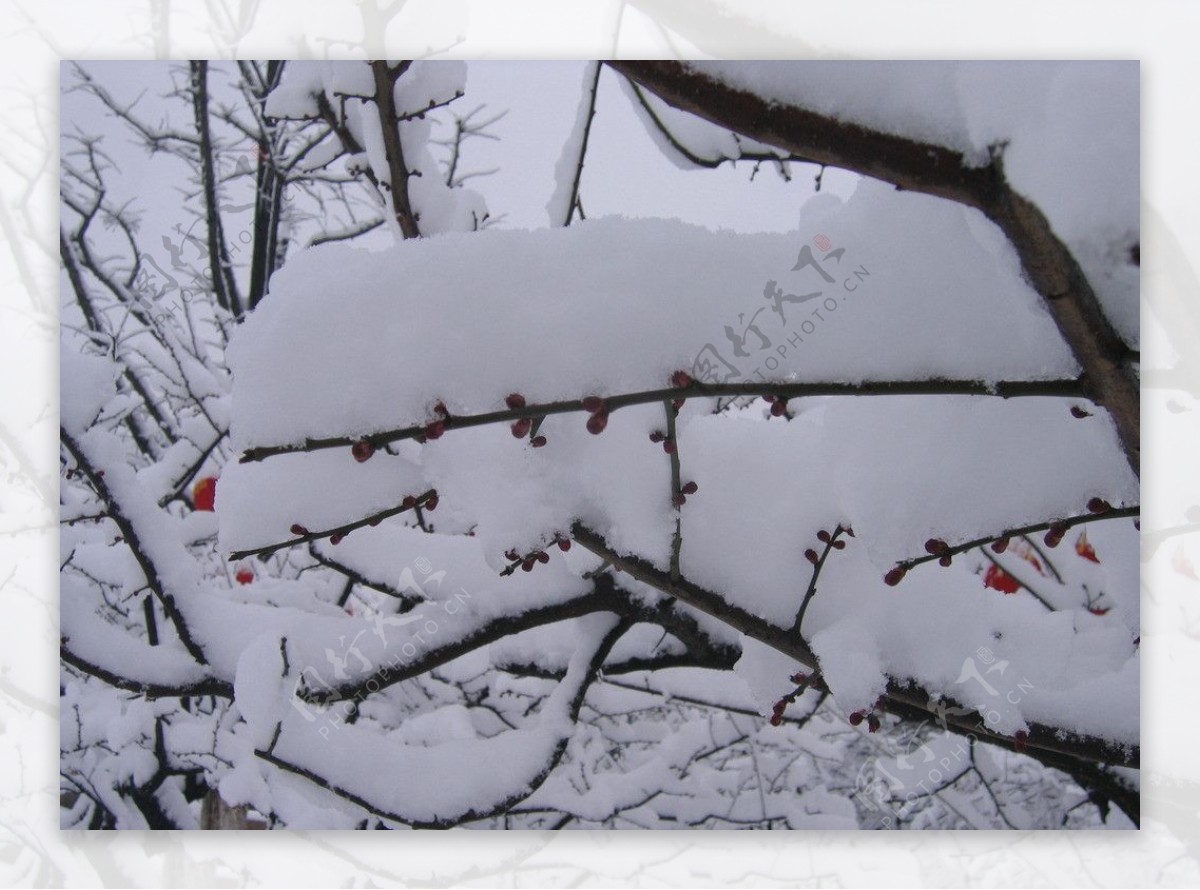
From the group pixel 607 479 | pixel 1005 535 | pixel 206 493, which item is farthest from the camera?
pixel 206 493

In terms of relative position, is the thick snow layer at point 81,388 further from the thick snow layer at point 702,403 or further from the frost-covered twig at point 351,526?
the frost-covered twig at point 351,526

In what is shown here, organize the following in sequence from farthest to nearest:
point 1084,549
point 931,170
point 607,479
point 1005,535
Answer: point 1084,549 → point 607,479 → point 1005,535 → point 931,170

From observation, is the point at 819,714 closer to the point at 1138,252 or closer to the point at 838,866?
the point at 838,866

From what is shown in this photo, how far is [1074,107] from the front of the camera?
0.51 metres

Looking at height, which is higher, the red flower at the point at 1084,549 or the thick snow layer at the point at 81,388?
the thick snow layer at the point at 81,388

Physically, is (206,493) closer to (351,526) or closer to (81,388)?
(81,388)

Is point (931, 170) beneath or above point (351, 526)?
above

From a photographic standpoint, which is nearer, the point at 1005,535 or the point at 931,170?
the point at 931,170

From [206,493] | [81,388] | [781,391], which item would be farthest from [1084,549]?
[206,493]

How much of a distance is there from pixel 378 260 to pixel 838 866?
39.9 inches

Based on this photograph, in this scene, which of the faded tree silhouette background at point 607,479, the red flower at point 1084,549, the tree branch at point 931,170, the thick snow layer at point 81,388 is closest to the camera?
the tree branch at point 931,170

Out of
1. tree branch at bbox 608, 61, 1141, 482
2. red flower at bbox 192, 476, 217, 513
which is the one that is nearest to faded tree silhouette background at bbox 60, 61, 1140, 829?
tree branch at bbox 608, 61, 1141, 482

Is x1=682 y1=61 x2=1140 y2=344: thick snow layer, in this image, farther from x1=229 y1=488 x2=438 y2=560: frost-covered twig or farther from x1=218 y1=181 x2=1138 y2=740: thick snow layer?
x1=229 y1=488 x2=438 y2=560: frost-covered twig

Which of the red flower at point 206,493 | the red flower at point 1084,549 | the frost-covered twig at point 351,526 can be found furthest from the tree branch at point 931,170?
the red flower at point 206,493
